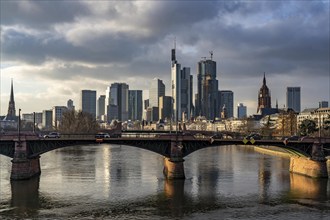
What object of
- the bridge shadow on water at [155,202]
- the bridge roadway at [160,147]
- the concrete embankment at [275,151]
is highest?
the bridge roadway at [160,147]

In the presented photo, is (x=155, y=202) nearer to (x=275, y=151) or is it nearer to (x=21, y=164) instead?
(x=21, y=164)

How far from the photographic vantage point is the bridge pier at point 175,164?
79.7 meters

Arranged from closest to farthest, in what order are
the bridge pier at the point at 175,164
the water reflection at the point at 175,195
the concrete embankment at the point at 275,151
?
the water reflection at the point at 175,195, the bridge pier at the point at 175,164, the concrete embankment at the point at 275,151

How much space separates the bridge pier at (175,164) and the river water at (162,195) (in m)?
1.61

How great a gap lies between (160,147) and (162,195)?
62.9ft

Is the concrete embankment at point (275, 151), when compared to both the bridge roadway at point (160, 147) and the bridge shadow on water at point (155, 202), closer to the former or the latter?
the bridge roadway at point (160, 147)

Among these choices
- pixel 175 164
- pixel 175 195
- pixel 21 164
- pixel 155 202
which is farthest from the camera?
pixel 175 164

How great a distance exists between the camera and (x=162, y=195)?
212ft

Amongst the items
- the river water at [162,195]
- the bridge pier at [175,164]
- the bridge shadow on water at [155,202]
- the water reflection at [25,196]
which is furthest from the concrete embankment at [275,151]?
the water reflection at [25,196]

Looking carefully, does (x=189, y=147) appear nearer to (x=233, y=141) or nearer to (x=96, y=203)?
(x=233, y=141)

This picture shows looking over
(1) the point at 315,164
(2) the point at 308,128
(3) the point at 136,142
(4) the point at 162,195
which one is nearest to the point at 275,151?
(2) the point at 308,128

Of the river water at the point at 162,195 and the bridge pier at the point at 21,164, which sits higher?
the bridge pier at the point at 21,164

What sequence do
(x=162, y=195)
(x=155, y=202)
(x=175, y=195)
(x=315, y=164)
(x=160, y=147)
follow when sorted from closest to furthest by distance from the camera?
1. (x=155, y=202)
2. (x=162, y=195)
3. (x=175, y=195)
4. (x=160, y=147)
5. (x=315, y=164)

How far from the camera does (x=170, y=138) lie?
270 ft
